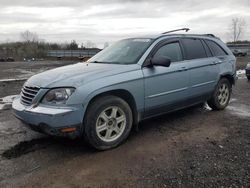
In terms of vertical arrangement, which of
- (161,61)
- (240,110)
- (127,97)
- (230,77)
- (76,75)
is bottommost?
(240,110)

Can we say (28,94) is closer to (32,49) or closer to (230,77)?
(230,77)

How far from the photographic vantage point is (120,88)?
15.3ft

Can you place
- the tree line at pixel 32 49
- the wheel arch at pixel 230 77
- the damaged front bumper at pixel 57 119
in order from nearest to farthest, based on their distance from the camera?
the damaged front bumper at pixel 57 119 → the wheel arch at pixel 230 77 → the tree line at pixel 32 49

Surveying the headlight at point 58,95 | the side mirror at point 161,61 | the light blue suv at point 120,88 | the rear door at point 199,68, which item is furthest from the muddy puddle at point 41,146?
the rear door at point 199,68

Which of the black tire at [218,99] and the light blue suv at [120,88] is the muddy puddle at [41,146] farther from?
the black tire at [218,99]

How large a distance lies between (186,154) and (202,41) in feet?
9.97

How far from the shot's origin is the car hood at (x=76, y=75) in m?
4.36

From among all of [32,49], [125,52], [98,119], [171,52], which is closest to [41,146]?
[98,119]

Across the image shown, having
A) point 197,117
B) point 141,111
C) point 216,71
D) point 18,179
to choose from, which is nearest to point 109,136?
point 141,111

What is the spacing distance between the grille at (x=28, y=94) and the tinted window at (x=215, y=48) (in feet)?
12.8

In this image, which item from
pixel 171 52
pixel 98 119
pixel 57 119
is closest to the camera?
pixel 57 119

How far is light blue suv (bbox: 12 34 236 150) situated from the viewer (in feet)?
13.9

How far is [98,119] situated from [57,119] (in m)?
0.62

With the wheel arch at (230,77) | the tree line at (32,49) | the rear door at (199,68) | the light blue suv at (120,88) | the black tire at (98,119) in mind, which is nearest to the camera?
the light blue suv at (120,88)
